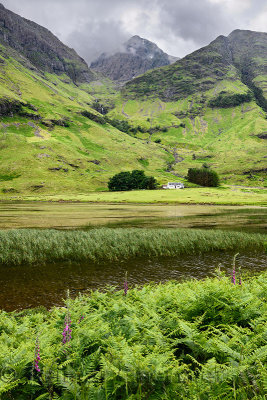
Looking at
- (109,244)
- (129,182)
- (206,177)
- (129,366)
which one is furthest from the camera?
(206,177)

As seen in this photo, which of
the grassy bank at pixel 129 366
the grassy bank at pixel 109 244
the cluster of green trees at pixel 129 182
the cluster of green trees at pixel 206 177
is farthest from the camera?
the cluster of green trees at pixel 206 177

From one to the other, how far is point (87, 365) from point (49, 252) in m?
22.2

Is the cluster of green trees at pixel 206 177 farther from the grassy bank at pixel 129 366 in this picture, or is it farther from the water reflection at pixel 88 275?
the grassy bank at pixel 129 366

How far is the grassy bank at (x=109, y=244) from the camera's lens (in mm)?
25031

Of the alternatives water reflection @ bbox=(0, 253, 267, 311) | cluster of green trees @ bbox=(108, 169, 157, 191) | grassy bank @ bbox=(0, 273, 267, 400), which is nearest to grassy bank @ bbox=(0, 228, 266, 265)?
water reflection @ bbox=(0, 253, 267, 311)

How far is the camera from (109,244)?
27500 millimetres

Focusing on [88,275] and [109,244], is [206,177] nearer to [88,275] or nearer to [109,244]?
[109,244]

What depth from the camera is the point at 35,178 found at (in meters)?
187

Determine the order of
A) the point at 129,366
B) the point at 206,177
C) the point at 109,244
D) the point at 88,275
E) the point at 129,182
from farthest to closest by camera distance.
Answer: the point at 206,177, the point at 129,182, the point at 109,244, the point at 88,275, the point at 129,366

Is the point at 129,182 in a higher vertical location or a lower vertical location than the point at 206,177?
lower

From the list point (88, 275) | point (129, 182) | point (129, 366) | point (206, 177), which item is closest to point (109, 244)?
point (88, 275)

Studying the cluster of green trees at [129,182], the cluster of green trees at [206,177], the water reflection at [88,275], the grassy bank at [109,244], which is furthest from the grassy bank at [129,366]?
the cluster of green trees at [206,177]

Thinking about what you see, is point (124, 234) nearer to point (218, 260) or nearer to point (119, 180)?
point (218, 260)

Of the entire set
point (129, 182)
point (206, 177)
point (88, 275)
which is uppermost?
point (206, 177)
